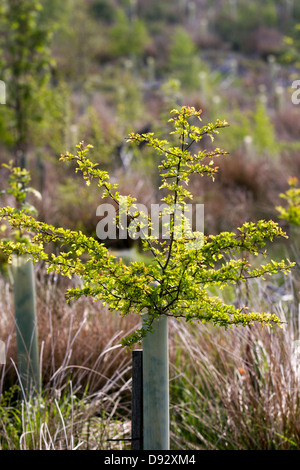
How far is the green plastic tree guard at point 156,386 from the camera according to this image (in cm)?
165

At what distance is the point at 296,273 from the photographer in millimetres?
3314

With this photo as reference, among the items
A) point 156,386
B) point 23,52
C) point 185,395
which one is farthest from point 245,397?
point 23,52

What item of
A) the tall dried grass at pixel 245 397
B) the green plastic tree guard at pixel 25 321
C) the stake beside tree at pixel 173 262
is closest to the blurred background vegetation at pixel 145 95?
the tall dried grass at pixel 245 397

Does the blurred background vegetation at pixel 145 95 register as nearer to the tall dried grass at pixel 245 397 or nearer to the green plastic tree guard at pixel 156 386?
the tall dried grass at pixel 245 397

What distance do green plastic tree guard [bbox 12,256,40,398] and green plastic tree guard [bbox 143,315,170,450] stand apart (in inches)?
37.8

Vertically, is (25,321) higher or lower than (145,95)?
lower

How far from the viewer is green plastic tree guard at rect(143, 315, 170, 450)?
165cm

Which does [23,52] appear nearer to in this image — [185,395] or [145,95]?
[185,395]

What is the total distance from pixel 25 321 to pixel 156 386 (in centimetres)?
106

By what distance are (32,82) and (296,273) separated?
600 centimetres

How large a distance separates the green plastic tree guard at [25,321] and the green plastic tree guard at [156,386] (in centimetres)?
96

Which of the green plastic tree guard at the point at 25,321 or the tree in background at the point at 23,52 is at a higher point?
the tree in background at the point at 23,52

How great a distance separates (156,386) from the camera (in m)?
1.67
